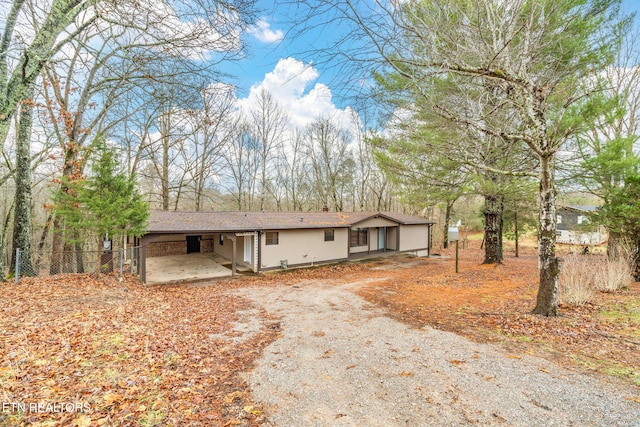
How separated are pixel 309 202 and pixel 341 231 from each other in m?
12.4

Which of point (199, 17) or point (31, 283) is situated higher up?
point (199, 17)

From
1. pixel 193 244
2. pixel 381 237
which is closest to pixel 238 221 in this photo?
pixel 193 244

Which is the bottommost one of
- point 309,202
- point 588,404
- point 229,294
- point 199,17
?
point 229,294

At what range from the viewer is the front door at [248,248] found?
13.8 metres

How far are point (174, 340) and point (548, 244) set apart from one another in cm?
722

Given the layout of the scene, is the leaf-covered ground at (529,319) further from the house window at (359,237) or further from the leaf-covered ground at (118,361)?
the house window at (359,237)

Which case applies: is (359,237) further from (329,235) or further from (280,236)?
(280,236)

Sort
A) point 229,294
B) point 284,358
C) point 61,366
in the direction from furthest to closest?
point 229,294, point 284,358, point 61,366

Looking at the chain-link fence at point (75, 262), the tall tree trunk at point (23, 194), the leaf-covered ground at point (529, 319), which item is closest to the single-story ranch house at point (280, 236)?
the chain-link fence at point (75, 262)

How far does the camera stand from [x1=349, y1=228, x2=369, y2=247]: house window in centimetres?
1737

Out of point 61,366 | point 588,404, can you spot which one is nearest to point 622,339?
point 588,404

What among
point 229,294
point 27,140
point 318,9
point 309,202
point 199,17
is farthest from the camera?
point 309,202

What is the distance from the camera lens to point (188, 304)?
7.53 metres

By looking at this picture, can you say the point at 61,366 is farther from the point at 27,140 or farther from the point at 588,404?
the point at 27,140
